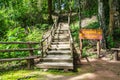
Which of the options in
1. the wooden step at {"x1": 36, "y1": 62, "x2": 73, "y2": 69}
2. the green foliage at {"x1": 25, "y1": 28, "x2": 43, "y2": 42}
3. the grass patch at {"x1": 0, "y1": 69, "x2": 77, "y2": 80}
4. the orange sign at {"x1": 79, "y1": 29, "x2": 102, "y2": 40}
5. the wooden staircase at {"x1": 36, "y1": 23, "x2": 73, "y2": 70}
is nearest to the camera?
the grass patch at {"x1": 0, "y1": 69, "x2": 77, "y2": 80}

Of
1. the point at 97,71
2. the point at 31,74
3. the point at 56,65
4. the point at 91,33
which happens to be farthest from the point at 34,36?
the point at 97,71

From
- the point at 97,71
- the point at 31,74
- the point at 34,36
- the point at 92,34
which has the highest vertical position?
the point at 92,34

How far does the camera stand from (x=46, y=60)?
1019cm

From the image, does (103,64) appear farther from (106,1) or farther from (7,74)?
(106,1)

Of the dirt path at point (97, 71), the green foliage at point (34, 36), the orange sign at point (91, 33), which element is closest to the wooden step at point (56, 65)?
the dirt path at point (97, 71)

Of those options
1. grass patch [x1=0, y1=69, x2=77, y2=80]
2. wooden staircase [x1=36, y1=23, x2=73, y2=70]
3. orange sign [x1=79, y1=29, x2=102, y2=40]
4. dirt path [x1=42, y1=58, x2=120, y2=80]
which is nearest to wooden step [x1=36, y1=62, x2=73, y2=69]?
wooden staircase [x1=36, y1=23, x2=73, y2=70]

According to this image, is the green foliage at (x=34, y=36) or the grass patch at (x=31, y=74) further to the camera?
the green foliage at (x=34, y=36)

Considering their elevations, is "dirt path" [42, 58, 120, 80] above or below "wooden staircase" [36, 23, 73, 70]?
below

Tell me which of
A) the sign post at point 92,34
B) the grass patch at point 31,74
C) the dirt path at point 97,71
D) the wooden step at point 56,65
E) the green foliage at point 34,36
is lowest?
the dirt path at point 97,71

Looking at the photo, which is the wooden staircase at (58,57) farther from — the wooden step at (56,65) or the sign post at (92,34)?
the sign post at (92,34)

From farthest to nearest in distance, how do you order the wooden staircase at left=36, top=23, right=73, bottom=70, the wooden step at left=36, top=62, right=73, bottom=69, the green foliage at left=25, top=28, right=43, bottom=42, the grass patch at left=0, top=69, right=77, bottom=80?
the green foliage at left=25, top=28, right=43, bottom=42 → the wooden staircase at left=36, top=23, right=73, bottom=70 → the wooden step at left=36, top=62, right=73, bottom=69 → the grass patch at left=0, top=69, right=77, bottom=80

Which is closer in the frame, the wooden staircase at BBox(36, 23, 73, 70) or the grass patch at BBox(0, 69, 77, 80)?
the grass patch at BBox(0, 69, 77, 80)

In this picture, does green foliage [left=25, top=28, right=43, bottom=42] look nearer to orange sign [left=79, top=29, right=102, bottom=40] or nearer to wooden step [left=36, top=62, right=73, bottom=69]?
orange sign [left=79, top=29, right=102, bottom=40]

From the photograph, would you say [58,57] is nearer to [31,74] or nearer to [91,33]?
[31,74]
